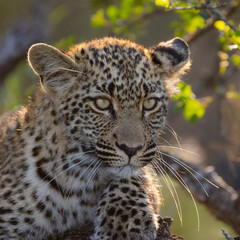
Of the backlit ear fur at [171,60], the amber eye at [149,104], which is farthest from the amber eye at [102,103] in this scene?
the backlit ear fur at [171,60]

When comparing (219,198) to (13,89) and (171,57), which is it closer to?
(171,57)

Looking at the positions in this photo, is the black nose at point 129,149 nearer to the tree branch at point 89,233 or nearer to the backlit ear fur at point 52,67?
the tree branch at point 89,233

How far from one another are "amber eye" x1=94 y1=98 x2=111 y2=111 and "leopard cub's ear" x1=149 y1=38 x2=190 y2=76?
786mm

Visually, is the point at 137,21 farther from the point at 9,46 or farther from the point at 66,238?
the point at 66,238

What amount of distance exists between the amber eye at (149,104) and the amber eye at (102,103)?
1.20ft

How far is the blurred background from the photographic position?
7430mm

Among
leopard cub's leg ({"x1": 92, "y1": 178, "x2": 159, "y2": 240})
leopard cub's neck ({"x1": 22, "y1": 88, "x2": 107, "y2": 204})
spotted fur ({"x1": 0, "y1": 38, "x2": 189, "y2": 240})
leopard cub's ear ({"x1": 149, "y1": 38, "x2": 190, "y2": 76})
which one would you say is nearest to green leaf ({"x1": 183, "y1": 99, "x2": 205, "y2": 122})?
leopard cub's ear ({"x1": 149, "y1": 38, "x2": 190, "y2": 76})

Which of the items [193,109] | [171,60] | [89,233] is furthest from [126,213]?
[193,109]

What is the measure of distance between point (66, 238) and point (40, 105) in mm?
1342

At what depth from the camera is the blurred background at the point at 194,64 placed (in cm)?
743

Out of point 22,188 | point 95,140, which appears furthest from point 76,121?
point 22,188

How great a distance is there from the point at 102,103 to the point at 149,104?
1.56 ft

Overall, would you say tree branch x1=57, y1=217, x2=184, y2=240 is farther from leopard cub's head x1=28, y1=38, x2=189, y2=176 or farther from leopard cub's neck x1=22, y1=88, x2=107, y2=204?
leopard cub's head x1=28, y1=38, x2=189, y2=176

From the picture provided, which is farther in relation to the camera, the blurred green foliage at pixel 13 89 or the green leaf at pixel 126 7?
the blurred green foliage at pixel 13 89
